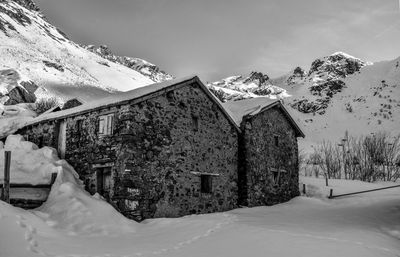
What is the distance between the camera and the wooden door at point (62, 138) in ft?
48.2

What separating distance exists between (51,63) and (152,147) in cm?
5550

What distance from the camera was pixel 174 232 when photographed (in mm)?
10633

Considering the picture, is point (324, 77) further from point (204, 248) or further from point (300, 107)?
point (204, 248)

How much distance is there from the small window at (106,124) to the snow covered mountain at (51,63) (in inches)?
1299

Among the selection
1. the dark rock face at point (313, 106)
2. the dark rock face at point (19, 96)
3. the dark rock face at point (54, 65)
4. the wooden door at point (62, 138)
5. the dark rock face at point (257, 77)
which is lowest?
the wooden door at point (62, 138)

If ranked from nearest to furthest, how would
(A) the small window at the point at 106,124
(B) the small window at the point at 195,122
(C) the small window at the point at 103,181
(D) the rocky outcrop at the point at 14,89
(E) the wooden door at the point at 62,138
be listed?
(C) the small window at the point at 103,181, (A) the small window at the point at 106,124, (E) the wooden door at the point at 62,138, (B) the small window at the point at 195,122, (D) the rocky outcrop at the point at 14,89

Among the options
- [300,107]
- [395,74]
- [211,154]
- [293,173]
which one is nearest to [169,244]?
[211,154]

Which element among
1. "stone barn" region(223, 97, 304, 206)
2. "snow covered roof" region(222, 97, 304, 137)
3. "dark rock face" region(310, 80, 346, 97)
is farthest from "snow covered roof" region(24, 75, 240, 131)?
"dark rock face" region(310, 80, 346, 97)

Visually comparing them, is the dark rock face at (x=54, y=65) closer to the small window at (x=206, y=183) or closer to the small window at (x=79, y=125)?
the small window at (x=79, y=125)

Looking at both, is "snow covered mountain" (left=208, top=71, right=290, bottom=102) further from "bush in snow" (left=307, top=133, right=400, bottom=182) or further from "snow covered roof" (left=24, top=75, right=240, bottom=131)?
"snow covered roof" (left=24, top=75, right=240, bottom=131)

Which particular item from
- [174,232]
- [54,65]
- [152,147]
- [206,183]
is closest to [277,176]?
[206,183]

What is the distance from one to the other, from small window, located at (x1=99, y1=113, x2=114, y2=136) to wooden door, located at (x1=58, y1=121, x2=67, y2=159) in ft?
7.13

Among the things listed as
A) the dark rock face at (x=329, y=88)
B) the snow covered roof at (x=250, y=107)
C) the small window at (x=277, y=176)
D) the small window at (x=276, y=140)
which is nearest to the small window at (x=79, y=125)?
the snow covered roof at (x=250, y=107)

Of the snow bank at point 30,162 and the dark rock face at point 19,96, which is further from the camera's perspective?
the dark rock face at point 19,96
